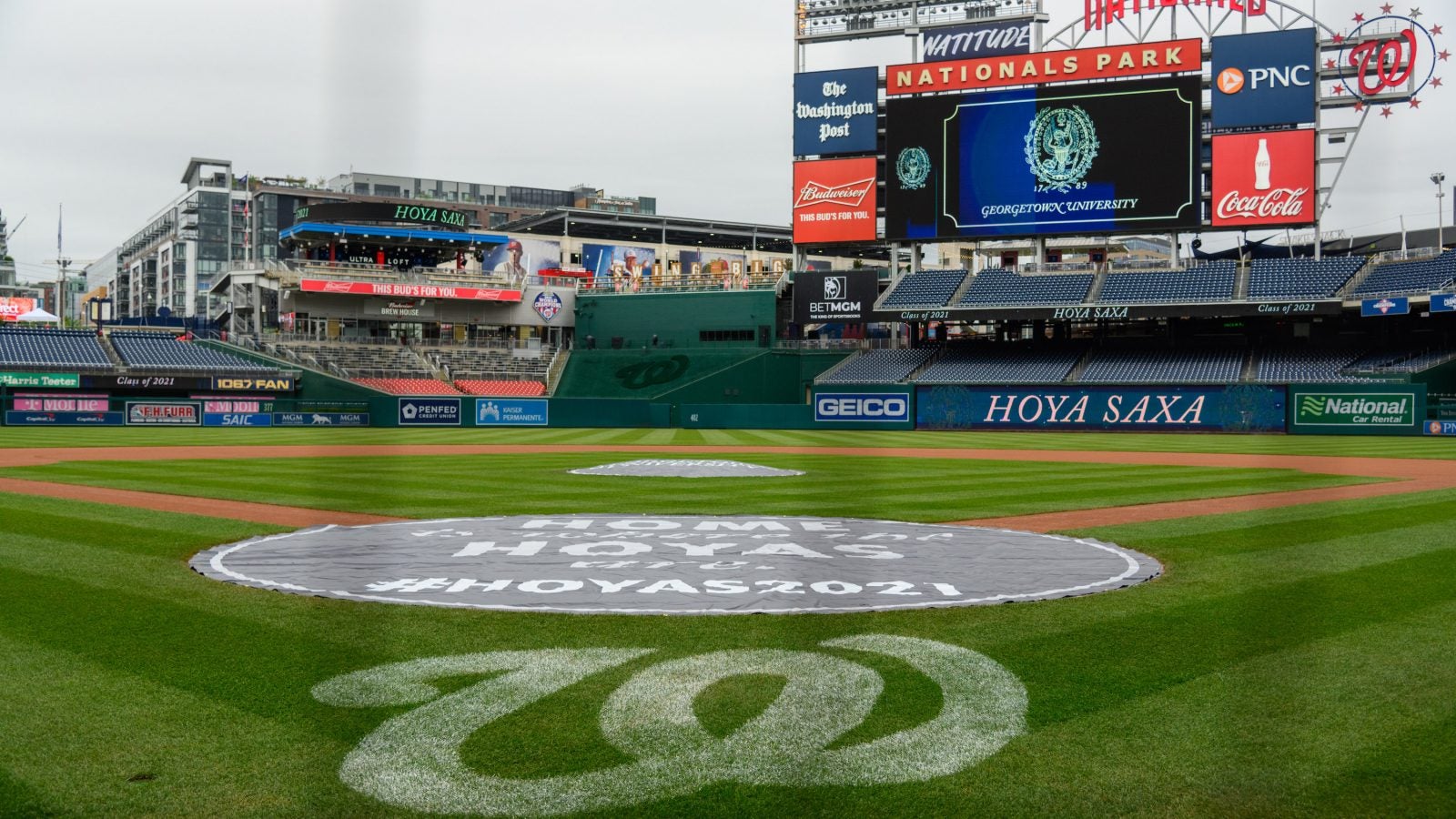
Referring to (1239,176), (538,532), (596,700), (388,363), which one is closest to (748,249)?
(388,363)

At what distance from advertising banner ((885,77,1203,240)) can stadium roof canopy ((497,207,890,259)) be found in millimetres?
29098

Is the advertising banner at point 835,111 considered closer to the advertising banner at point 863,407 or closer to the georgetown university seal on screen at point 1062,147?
the georgetown university seal on screen at point 1062,147

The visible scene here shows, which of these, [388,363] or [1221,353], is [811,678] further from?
[388,363]

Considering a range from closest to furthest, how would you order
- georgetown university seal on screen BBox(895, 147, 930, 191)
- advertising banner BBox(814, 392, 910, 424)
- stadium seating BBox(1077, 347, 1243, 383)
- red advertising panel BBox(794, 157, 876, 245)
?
stadium seating BBox(1077, 347, 1243, 383) < advertising banner BBox(814, 392, 910, 424) < georgetown university seal on screen BBox(895, 147, 930, 191) < red advertising panel BBox(794, 157, 876, 245)

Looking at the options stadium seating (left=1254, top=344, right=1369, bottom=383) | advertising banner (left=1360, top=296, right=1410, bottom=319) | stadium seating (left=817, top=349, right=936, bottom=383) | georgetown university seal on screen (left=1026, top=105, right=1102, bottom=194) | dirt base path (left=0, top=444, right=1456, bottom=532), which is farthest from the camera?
stadium seating (left=817, top=349, right=936, bottom=383)

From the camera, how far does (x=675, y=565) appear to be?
913cm

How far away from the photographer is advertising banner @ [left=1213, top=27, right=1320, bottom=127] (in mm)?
49344

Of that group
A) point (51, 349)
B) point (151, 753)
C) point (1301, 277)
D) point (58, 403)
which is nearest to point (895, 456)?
point (151, 753)

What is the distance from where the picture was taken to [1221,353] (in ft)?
164

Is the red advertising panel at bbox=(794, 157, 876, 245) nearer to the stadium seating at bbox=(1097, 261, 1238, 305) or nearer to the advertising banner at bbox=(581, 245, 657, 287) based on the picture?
the stadium seating at bbox=(1097, 261, 1238, 305)

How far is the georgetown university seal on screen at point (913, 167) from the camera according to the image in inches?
2088

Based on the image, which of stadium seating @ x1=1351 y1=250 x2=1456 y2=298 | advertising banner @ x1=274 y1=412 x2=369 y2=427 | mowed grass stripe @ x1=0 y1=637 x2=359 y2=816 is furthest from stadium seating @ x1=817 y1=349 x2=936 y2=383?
mowed grass stripe @ x1=0 y1=637 x2=359 y2=816

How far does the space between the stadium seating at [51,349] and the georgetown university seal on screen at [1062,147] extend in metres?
43.3

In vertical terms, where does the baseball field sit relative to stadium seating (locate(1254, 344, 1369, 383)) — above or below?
below
